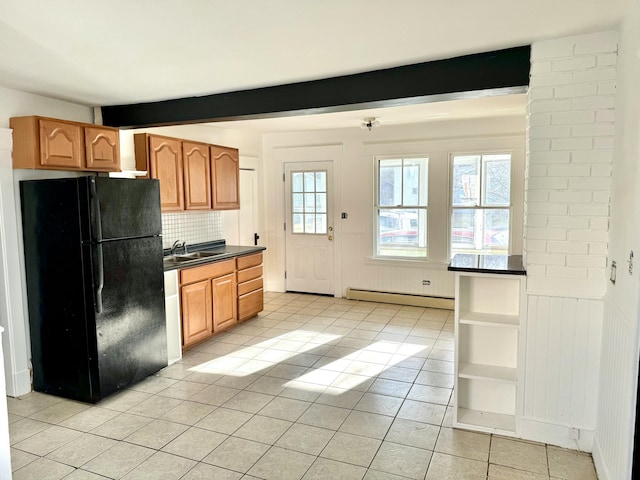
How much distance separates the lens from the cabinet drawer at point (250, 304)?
495 centimetres

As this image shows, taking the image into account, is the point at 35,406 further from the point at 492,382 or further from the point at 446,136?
the point at 446,136

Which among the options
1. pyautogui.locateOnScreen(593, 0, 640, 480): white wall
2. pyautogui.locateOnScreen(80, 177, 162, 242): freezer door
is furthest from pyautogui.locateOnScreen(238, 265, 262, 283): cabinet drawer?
pyautogui.locateOnScreen(593, 0, 640, 480): white wall

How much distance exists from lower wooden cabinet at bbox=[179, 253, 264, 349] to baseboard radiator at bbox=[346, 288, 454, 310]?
4.88 feet

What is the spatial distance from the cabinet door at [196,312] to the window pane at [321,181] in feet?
8.25

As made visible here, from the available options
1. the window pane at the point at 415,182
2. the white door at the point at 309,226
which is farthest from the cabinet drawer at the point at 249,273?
the window pane at the point at 415,182

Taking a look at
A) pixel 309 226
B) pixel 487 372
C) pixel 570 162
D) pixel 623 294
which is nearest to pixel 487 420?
pixel 487 372

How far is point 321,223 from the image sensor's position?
20.9ft

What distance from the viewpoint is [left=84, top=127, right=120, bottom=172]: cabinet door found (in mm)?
3551

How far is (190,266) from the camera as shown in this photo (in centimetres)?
412

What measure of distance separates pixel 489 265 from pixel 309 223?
390 cm

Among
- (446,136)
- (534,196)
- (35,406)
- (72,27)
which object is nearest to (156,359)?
(35,406)

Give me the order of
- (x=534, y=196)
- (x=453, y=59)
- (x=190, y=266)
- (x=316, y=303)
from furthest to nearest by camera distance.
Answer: (x=316, y=303) → (x=190, y=266) → (x=453, y=59) → (x=534, y=196)

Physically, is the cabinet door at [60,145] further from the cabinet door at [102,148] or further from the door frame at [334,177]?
the door frame at [334,177]

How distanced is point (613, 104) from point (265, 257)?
16.7ft
